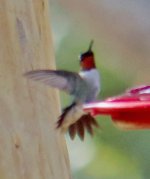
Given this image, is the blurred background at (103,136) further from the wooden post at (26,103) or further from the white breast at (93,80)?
the wooden post at (26,103)

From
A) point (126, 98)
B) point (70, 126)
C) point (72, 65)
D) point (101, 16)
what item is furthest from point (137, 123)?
point (72, 65)

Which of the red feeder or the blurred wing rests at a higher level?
the blurred wing

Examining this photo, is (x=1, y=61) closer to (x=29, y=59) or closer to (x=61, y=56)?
(x=29, y=59)

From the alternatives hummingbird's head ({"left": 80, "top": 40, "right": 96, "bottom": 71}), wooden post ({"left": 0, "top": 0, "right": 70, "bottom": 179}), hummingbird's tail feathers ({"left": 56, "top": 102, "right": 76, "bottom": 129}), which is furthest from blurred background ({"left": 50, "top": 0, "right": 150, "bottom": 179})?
wooden post ({"left": 0, "top": 0, "right": 70, "bottom": 179})

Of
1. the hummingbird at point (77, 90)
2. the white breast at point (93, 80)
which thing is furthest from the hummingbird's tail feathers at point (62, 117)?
the white breast at point (93, 80)

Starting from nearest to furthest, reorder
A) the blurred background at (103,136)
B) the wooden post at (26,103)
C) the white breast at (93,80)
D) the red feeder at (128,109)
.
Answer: the red feeder at (128,109) < the wooden post at (26,103) < the white breast at (93,80) < the blurred background at (103,136)

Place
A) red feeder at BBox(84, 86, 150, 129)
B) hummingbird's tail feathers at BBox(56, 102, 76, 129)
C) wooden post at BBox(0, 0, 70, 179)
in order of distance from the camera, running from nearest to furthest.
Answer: red feeder at BBox(84, 86, 150, 129) → wooden post at BBox(0, 0, 70, 179) → hummingbird's tail feathers at BBox(56, 102, 76, 129)

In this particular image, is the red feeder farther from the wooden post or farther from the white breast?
the white breast
